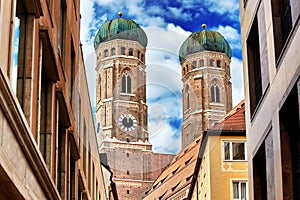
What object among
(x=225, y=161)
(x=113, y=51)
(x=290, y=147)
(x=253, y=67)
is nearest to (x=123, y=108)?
(x=113, y=51)

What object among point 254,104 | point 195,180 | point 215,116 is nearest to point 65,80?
point 254,104

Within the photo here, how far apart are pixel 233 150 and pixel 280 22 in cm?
2634

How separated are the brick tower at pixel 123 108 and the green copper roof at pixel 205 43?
8.45 meters

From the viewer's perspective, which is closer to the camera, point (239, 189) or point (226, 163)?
point (239, 189)

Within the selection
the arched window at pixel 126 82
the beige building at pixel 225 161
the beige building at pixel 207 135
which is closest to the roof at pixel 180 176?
the beige building at pixel 207 135

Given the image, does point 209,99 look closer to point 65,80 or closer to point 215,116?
point 215,116

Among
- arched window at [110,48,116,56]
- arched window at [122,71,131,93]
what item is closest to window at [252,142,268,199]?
arched window at [122,71,131,93]

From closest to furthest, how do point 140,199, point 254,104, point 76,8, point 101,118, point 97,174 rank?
point 254,104 → point 76,8 → point 97,174 → point 140,199 → point 101,118

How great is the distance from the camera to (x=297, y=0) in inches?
680

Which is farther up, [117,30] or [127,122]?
[117,30]

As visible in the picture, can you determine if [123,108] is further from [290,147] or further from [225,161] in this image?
[290,147]

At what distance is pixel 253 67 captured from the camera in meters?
24.7

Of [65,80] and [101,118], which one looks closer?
[65,80]

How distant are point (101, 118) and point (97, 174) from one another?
347ft
